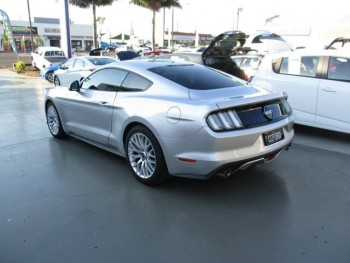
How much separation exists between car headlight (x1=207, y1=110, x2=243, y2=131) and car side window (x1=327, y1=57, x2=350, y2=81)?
3325 mm

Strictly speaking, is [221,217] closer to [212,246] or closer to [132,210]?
[212,246]

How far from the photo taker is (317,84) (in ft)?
19.9

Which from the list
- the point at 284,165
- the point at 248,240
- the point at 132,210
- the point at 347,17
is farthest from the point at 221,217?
the point at 347,17

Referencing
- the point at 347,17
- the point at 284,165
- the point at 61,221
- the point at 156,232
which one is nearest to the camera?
the point at 156,232

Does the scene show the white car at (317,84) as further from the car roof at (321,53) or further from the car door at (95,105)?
the car door at (95,105)

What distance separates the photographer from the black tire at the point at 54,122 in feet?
19.4

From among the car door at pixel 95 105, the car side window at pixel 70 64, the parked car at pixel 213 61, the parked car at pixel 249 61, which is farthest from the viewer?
the car side window at pixel 70 64

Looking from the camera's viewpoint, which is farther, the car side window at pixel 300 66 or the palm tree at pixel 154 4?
the palm tree at pixel 154 4

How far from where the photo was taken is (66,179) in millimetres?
4293

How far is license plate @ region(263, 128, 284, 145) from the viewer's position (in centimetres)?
368

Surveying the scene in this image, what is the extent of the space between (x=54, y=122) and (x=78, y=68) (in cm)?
712

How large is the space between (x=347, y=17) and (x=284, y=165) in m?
24.5

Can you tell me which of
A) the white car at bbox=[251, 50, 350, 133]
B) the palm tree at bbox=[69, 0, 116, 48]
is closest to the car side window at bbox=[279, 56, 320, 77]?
the white car at bbox=[251, 50, 350, 133]

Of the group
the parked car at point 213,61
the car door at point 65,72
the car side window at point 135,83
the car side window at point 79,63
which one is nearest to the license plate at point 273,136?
the car side window at point 135,83
